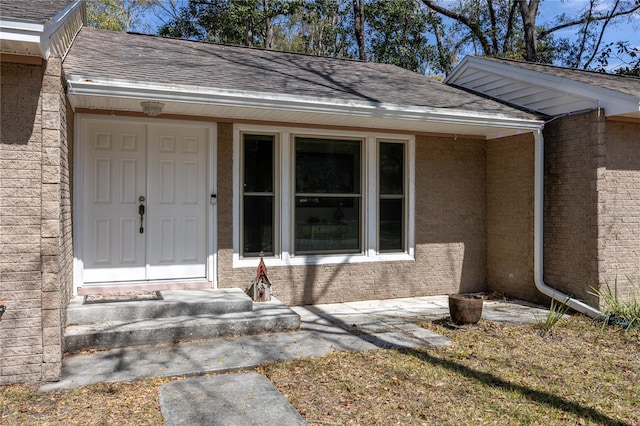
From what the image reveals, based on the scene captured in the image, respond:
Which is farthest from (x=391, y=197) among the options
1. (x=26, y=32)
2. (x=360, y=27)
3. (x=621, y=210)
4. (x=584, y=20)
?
(x=584, y=20)

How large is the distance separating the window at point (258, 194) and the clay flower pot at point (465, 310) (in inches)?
104

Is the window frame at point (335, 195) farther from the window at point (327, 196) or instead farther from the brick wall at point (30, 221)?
the brick wall at point (30, 221)

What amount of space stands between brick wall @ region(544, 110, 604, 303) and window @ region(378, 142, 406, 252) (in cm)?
212

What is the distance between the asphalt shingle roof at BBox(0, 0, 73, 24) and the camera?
12.1 ft

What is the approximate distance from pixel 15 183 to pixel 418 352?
13.1 feet

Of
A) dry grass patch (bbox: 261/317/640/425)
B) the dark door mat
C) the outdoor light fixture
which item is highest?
the outdoor light fixture

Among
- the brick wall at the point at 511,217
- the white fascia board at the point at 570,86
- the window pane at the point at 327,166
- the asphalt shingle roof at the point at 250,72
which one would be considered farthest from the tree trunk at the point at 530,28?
the window pane at the point at 327,166

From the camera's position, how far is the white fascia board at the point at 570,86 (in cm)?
620

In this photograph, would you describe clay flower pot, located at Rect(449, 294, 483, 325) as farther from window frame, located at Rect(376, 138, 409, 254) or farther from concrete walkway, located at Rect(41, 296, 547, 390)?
window frame, located at Rect(376, 138, 409, 254)

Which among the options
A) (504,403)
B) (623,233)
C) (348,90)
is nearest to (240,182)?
(348,90)

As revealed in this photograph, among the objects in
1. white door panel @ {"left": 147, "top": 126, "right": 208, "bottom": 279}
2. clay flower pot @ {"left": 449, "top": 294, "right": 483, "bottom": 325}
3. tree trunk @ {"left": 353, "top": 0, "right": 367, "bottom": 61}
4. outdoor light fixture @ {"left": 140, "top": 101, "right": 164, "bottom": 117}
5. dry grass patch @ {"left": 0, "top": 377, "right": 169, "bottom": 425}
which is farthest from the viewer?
tree trunk @ {"left": 353, "top": 0, "right": 367, "bottom": 61}

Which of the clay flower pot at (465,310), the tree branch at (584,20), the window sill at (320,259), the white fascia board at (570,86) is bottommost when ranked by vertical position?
the clay flower pot at (465,310)

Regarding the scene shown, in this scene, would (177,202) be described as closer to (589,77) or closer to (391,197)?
(391,197)

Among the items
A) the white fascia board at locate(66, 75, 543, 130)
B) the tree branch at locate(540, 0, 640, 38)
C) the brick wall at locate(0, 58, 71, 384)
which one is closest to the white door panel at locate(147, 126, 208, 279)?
the white fascia board at locate(66, 75, 543, 130)
